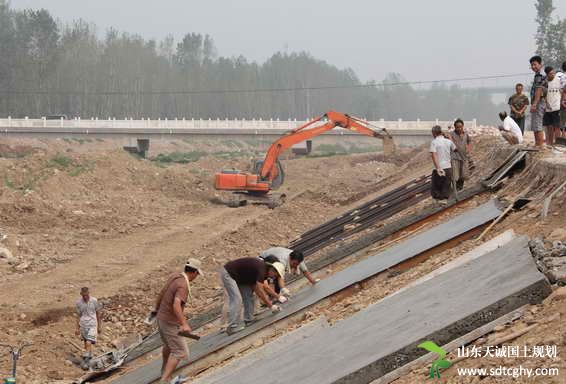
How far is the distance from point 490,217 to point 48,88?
247ft

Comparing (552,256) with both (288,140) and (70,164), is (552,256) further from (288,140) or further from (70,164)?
(70,164)

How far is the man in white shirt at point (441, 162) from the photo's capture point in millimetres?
14812

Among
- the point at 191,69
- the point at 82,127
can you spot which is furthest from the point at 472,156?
the point at 191,69

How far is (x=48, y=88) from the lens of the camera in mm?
82812

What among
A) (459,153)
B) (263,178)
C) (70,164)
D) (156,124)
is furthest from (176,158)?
(459,153)

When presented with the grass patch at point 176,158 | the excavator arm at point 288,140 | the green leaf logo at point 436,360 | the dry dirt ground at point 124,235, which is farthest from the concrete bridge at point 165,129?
the green leaf logo at point 436,360

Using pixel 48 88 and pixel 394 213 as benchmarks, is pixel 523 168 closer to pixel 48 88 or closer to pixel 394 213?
pixel 394 213

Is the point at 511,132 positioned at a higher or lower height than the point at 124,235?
higher

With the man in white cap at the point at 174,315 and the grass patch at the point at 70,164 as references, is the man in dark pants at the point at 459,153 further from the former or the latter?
the grass patch at the point at 70,164

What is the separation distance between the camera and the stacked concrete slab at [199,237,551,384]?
7.07 metres

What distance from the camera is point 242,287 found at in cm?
1120

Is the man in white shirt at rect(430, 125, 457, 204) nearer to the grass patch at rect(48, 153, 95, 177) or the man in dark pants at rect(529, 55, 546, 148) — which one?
the man in dark pants at rect(529, 55, 546, 148)

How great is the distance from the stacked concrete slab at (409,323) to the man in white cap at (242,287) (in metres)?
2.36

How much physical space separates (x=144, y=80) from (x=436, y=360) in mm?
92170
